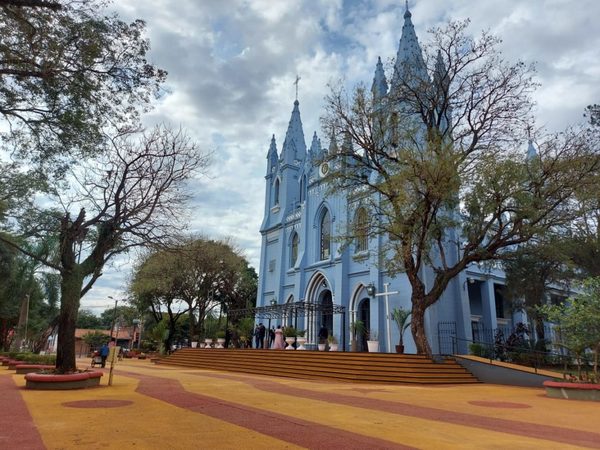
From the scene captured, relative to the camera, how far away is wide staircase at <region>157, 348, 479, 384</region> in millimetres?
15078

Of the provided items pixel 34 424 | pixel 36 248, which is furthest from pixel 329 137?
pixel 36 248

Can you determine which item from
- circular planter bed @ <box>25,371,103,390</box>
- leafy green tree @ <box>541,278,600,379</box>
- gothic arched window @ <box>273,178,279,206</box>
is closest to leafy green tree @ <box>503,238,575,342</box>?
leafy green tree @ <box>541,278,600,379</box>

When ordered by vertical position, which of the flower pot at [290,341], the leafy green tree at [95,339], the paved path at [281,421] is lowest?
the paved path at [281,421]

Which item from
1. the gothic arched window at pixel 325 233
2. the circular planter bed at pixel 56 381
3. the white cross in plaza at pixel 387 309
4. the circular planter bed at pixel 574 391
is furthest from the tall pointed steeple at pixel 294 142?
the circular planter bed at pixel 574 391

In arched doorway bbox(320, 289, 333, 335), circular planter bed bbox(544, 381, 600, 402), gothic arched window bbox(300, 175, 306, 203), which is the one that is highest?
gothic arched window bbox(300, 175, 306, 203)

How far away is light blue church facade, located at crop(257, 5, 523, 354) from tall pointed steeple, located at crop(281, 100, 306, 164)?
81 mm

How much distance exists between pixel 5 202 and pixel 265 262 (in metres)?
19.2

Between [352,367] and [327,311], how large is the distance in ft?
31.3

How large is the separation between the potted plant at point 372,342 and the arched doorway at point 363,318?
530 mm

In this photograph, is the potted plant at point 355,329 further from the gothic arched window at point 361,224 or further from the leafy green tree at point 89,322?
the leafy green tree at point 89,322

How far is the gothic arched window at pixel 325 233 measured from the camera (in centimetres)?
2734

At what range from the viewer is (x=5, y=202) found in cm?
1605

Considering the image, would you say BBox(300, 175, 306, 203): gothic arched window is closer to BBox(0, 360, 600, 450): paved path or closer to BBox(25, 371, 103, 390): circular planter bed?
BBox(25, 371, 103, 390): circular planter bed

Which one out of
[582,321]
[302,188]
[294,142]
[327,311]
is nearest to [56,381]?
[582,321]
